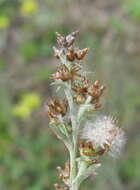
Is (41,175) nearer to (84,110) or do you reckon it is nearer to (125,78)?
(125,78)

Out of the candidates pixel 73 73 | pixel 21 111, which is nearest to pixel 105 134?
pixel 73 73

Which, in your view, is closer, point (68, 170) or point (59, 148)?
point (68, 170)

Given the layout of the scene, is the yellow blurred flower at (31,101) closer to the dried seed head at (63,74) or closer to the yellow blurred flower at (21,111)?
the yellow blurred flower at (21,111)

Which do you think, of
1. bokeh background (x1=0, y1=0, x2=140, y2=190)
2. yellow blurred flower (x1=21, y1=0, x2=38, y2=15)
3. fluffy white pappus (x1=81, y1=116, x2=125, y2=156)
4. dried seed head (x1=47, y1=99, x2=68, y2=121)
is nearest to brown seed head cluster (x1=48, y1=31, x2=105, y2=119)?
dried seed head (x1=47, y1=99, x2=68, y2=121)

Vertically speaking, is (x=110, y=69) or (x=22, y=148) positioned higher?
(x=110, y=69)

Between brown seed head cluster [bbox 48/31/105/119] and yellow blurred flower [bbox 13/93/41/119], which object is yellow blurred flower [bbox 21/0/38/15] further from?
brown seed head cluster [bbox 48/31/105/119]

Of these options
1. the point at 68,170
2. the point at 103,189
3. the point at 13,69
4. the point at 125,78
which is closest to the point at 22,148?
the point at 103,189

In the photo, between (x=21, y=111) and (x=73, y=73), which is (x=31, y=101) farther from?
(x=73, y=73)
